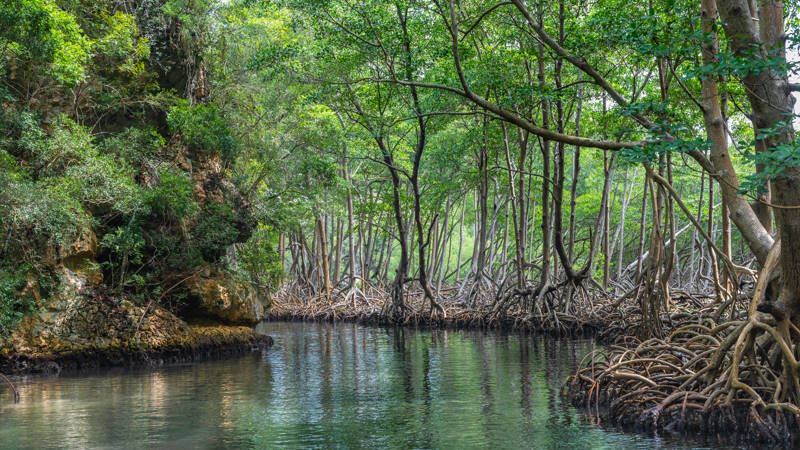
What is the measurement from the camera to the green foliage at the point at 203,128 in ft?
57.4

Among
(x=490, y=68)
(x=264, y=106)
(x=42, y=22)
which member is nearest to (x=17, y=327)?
(x=42, y=22)

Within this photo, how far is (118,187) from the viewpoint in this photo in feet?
50.2

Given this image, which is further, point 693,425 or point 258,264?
point 258,264

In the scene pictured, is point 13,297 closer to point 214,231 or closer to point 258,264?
point 214,231

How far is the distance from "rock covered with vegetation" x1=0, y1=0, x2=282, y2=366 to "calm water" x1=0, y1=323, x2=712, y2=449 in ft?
5.08

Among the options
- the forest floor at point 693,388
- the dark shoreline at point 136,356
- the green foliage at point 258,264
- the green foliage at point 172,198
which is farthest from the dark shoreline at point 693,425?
the green foliage at point 258,264

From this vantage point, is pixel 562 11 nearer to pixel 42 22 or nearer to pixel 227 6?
pixel 227 6

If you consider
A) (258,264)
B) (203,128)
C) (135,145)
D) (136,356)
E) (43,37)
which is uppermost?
(43,37)

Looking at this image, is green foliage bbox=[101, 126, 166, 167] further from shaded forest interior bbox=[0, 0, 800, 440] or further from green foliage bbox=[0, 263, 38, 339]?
green foliage bbox=[0, 263, 38, 339]

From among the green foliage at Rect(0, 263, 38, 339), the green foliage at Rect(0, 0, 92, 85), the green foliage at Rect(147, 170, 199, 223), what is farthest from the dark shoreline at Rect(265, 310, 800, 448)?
the green foliage at Rect(0, 0, 92, 85)

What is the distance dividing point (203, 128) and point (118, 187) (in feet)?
9.56

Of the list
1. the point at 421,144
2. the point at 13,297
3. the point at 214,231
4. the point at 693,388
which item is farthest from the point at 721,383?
the point at 421,144

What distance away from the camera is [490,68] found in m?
18.5

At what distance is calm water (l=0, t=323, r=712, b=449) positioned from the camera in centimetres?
852
